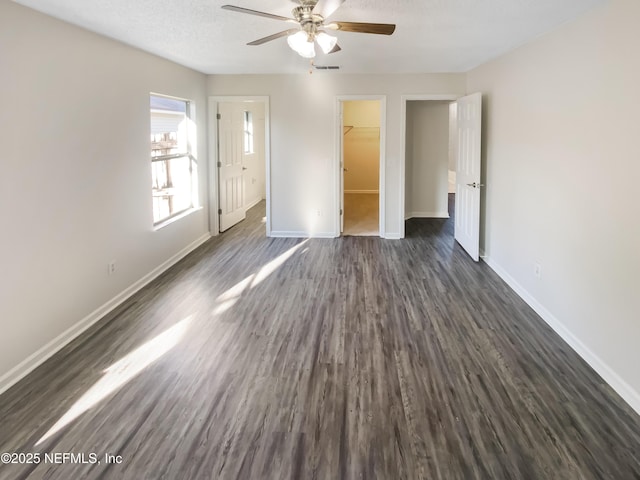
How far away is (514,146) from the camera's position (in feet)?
15.2

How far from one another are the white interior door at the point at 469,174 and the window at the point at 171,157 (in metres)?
3.70

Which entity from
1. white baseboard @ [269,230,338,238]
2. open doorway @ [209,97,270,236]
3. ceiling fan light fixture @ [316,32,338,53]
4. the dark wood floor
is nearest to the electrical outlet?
the dark wood floor

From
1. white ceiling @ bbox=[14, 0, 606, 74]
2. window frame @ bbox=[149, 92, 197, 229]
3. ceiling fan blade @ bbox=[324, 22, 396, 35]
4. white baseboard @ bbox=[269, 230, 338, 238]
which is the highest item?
white ceiling @ bbox=[14, 0, 606, 74]

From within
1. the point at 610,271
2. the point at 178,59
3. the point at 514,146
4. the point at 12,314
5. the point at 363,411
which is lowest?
the point at 363,411

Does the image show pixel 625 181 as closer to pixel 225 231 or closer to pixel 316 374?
pixel 316 374

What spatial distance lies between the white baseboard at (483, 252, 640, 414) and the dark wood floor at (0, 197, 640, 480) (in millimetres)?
64

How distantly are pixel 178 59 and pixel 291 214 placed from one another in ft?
8.93

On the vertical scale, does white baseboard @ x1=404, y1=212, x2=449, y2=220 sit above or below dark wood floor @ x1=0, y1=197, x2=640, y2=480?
above

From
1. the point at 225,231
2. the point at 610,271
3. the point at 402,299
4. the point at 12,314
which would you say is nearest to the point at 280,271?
the point at 402,299

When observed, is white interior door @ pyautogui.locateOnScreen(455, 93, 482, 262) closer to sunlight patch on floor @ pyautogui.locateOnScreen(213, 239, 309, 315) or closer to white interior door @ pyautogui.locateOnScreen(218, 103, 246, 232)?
sunlight patch on floor @ pyautogui.locateOnScreen(213, 239, 309, 315)

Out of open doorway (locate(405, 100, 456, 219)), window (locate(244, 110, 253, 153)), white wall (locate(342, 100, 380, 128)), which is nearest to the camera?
open doorway (locate(405, 100, 456, 219))

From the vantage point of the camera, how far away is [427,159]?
8289 millimetres

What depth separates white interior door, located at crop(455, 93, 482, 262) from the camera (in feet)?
A: 17.7

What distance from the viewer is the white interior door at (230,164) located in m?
6.99
